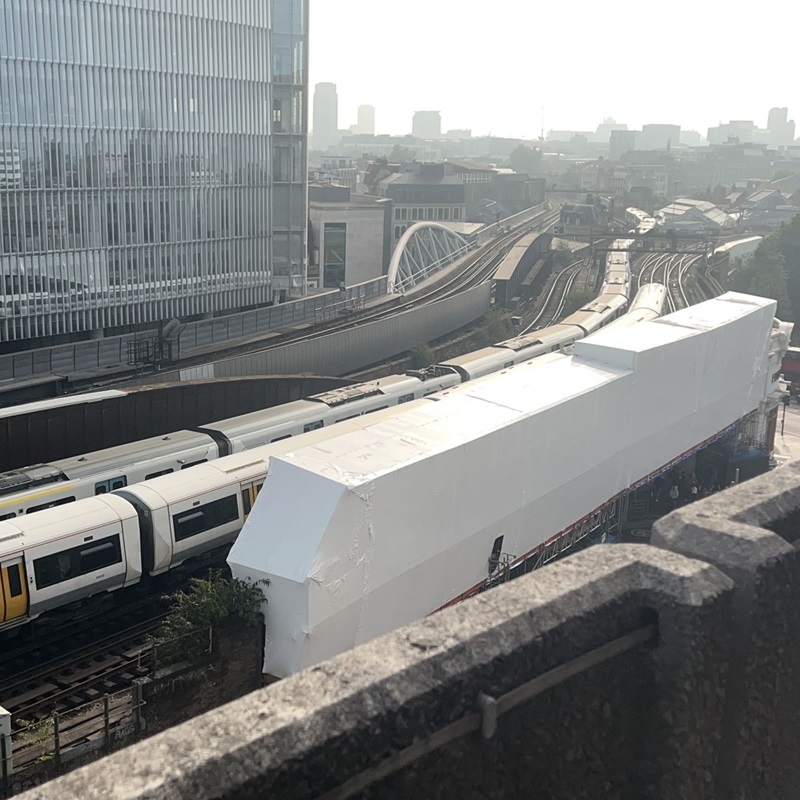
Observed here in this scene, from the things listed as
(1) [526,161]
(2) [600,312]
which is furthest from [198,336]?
(1) [526,161]

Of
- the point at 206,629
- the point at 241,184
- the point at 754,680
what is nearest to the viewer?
the point at 754,680

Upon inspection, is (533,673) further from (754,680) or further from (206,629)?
(206,629)

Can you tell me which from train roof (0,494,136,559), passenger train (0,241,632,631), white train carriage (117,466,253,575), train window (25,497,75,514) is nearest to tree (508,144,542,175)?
passenger train (0,241,632,631)

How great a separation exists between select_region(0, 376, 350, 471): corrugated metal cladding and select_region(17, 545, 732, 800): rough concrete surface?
16.7 metres

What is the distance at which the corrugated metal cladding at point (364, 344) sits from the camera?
90.8 feet

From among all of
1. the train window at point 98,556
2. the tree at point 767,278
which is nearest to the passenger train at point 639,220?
the tree at point 767,278

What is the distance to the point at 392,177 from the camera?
96062mm

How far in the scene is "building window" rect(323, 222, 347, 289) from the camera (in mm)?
60219

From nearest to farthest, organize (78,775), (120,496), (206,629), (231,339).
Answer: (78,775) < (206,629) < (120,496) < (231,339)

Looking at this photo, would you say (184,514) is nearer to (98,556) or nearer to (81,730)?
(98,556)

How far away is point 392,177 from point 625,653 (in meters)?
95.1

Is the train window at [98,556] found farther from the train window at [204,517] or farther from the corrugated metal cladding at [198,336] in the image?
the corrugated metal cladding at [198,336]

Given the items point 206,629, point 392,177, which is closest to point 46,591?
point 206,629

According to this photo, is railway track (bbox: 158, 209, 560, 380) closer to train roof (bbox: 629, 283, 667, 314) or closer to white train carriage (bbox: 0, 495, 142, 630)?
train roof (bbox: 629, 283, 667, 314)
